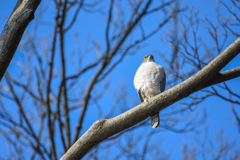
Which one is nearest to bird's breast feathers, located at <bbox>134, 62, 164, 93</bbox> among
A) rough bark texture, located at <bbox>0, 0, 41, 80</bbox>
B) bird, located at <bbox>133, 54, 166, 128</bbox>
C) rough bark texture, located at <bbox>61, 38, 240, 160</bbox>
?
bird, located at <bbox>133, 54, 166, 128</bbox>

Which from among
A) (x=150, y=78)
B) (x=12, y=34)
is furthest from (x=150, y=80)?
(x=12, y=34)

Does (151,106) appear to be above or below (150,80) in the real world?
below

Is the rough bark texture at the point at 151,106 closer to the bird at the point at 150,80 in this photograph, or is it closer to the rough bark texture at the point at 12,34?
the rough bark texture at the point at 12,34

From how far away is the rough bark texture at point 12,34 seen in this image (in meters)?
2.08

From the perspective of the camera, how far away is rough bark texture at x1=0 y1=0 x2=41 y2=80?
208 centimetres

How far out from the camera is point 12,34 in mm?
2121

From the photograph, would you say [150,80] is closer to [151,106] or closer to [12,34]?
[151,106]

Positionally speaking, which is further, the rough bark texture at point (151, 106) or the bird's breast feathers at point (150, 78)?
the bird's breast feathers at point (150, 78)

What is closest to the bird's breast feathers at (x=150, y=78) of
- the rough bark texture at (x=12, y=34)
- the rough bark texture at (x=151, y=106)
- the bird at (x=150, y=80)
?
the bird at (x=150, y=80)

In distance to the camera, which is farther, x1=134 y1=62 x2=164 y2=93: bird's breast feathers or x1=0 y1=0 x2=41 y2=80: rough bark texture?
x1=134 y1=62 x2=164 y2=93: bird's breast feathers

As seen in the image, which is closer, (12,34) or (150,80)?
(12,34)

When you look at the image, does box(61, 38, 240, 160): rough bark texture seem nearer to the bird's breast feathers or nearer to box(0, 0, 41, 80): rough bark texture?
box(0, 0, 41, 80): rough bark texture

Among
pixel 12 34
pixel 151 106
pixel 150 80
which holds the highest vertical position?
pixel 12 34

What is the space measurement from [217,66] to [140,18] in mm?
5011
